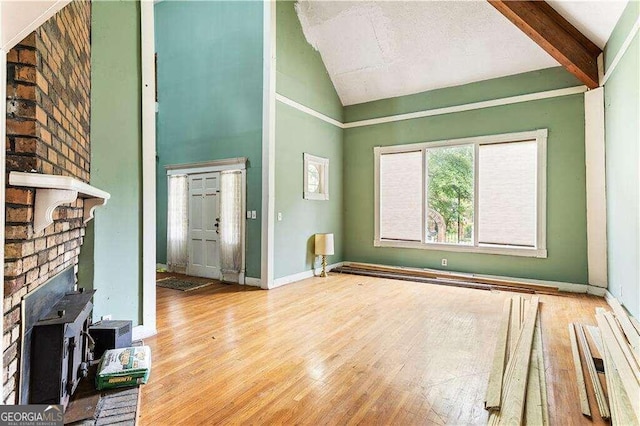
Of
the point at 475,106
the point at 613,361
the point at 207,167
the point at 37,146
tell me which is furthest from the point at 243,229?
the point at 613,361

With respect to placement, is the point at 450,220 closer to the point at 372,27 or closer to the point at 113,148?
the point at 372,27

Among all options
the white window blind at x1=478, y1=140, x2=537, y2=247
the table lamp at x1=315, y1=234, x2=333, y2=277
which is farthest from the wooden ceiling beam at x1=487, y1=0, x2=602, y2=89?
the table lamp at x1=315, y1=234, x2=333, y2=277

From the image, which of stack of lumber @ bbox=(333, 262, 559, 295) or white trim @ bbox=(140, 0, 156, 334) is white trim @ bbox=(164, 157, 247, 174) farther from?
stack of lumber @ bbox=(333, 262, 559, 295)

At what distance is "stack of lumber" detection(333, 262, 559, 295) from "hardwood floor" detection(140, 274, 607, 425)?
19.3 inches

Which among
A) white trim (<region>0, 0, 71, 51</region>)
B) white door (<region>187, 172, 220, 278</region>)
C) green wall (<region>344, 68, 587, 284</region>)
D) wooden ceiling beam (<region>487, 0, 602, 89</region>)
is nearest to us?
white trim (<region>0, 0, 71, 51</region>)

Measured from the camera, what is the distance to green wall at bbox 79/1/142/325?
9.16 feet

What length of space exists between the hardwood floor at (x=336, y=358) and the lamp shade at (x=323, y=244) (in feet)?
4.37

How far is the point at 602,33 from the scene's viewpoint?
4.07 meters

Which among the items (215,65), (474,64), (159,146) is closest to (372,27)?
(474,64)

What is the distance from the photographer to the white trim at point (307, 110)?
541cm

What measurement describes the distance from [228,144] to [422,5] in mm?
3737

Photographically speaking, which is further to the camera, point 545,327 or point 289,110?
point 289,110

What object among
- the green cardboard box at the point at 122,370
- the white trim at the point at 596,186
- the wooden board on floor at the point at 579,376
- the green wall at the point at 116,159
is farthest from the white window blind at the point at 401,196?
the green cardboard box at the point at 122,370

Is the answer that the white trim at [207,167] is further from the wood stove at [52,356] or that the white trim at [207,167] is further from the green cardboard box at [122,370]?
the wood stove at [52,356]
